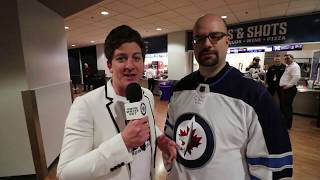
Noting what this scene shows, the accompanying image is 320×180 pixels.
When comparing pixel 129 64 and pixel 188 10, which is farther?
pixel 188 10

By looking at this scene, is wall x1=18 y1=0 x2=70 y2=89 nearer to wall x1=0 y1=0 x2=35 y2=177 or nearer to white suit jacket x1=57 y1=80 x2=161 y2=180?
wall x1=0 y1=0 x2=35 y2=177

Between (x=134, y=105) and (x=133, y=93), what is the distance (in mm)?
80

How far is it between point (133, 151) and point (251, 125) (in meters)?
0.61

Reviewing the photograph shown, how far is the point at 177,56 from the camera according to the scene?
855 cm

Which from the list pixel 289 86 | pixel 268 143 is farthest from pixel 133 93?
pixel 289 86

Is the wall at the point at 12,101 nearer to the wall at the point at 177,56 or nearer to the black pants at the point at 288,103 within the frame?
the black pants at the point at 288,103

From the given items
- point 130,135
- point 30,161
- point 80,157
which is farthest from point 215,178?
point 30,161

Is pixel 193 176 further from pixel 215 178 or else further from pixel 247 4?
pixel 247 4

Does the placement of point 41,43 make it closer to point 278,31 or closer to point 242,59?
point 278,31

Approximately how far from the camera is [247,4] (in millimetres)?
4703

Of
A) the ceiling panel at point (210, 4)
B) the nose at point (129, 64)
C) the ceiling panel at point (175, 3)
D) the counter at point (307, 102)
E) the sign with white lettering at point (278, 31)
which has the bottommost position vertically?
the counter at point (307, 102)

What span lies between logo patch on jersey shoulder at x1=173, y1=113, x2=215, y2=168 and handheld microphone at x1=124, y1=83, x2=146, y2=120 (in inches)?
16.2

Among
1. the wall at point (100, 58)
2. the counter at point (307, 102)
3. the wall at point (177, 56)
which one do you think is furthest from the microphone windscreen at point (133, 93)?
the wall at point (100, 58)

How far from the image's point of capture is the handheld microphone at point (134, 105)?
2.60ft
